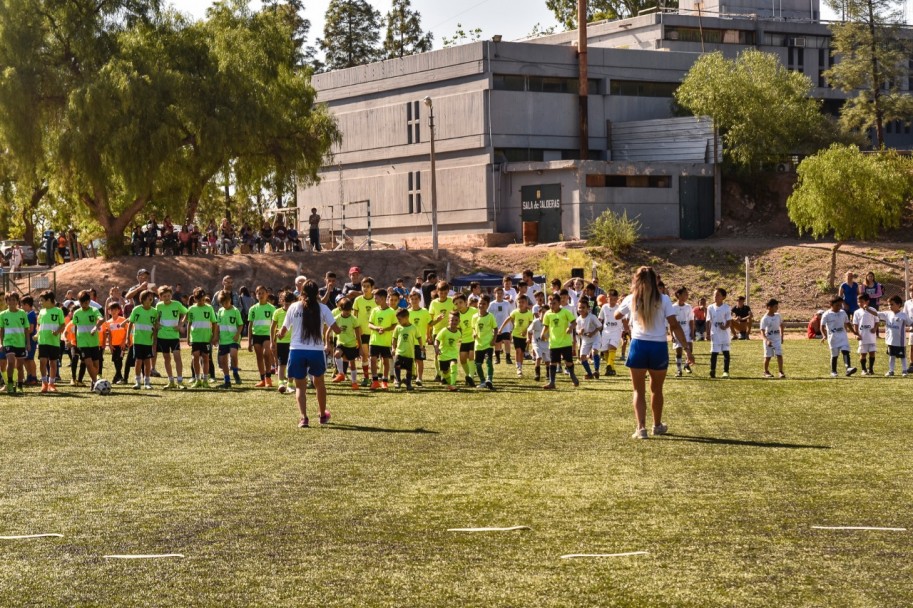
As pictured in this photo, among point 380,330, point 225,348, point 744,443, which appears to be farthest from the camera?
point 225,348

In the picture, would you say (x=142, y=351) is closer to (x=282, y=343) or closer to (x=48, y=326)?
(x=48, y=326)

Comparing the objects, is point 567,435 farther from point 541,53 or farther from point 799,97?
point 799,97

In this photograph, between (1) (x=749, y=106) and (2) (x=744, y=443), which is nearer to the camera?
(2) (x=744, y=443)

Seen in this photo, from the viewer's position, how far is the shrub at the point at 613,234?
163ft

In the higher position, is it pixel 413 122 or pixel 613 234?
pixel 413 122

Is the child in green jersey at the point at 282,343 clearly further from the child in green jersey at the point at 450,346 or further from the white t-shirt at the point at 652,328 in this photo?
the white t-shirt at the point at 652,328

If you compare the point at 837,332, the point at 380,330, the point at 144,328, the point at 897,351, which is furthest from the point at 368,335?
the point at 897,351

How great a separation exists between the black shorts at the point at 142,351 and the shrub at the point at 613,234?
29.9 meters

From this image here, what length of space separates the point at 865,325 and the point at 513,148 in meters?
33.3

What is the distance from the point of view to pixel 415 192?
57500 millimetres

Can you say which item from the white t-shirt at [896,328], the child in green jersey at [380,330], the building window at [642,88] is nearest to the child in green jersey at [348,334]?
the child in green jersey at [380,330]

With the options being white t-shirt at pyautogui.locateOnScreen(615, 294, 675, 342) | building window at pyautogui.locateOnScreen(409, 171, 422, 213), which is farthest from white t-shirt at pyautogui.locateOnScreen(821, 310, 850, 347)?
building window at pyautogui.locateOnScreen(409, 171, 422, 213)

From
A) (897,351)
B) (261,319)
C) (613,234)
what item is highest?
(613,234)

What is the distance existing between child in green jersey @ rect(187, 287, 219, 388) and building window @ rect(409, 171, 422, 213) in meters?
34.9
